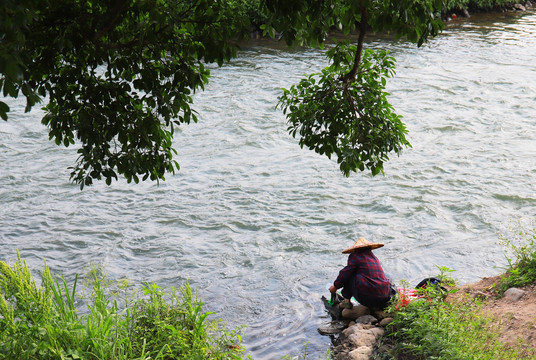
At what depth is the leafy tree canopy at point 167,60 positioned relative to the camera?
466 cm

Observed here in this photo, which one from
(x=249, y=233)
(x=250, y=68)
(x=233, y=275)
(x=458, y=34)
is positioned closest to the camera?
(x=233, y=275)

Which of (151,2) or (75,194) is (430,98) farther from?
(151,2)

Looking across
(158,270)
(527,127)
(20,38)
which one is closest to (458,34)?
(527,127)

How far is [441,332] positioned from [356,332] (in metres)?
1.02

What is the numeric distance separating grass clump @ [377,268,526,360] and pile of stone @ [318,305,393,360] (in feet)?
0.48

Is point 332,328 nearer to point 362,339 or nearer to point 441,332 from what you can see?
point 362,339

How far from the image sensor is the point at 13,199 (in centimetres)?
1051

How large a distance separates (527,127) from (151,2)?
12128mm

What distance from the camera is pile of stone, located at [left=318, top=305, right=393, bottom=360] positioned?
5.75 meters

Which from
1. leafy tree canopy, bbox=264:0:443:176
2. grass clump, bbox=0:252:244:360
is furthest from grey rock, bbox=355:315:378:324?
leafy tree canopy, bbox=264:0:443:176

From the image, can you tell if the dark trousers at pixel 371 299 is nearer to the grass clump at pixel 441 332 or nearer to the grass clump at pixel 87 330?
the grass clump at pixel 441 332

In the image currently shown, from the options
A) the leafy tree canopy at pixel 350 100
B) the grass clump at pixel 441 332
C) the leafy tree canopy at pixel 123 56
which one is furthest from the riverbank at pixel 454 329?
the leafy tree canopy at pixel 123 56

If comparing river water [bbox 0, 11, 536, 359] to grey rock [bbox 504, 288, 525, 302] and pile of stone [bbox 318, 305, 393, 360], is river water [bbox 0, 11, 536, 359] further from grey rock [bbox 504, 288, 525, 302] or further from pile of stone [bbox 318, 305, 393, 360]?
grey rock [bbox 504, 288, 525, 302]

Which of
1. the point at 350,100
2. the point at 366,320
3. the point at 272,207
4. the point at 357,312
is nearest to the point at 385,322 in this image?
the point at 366,320
